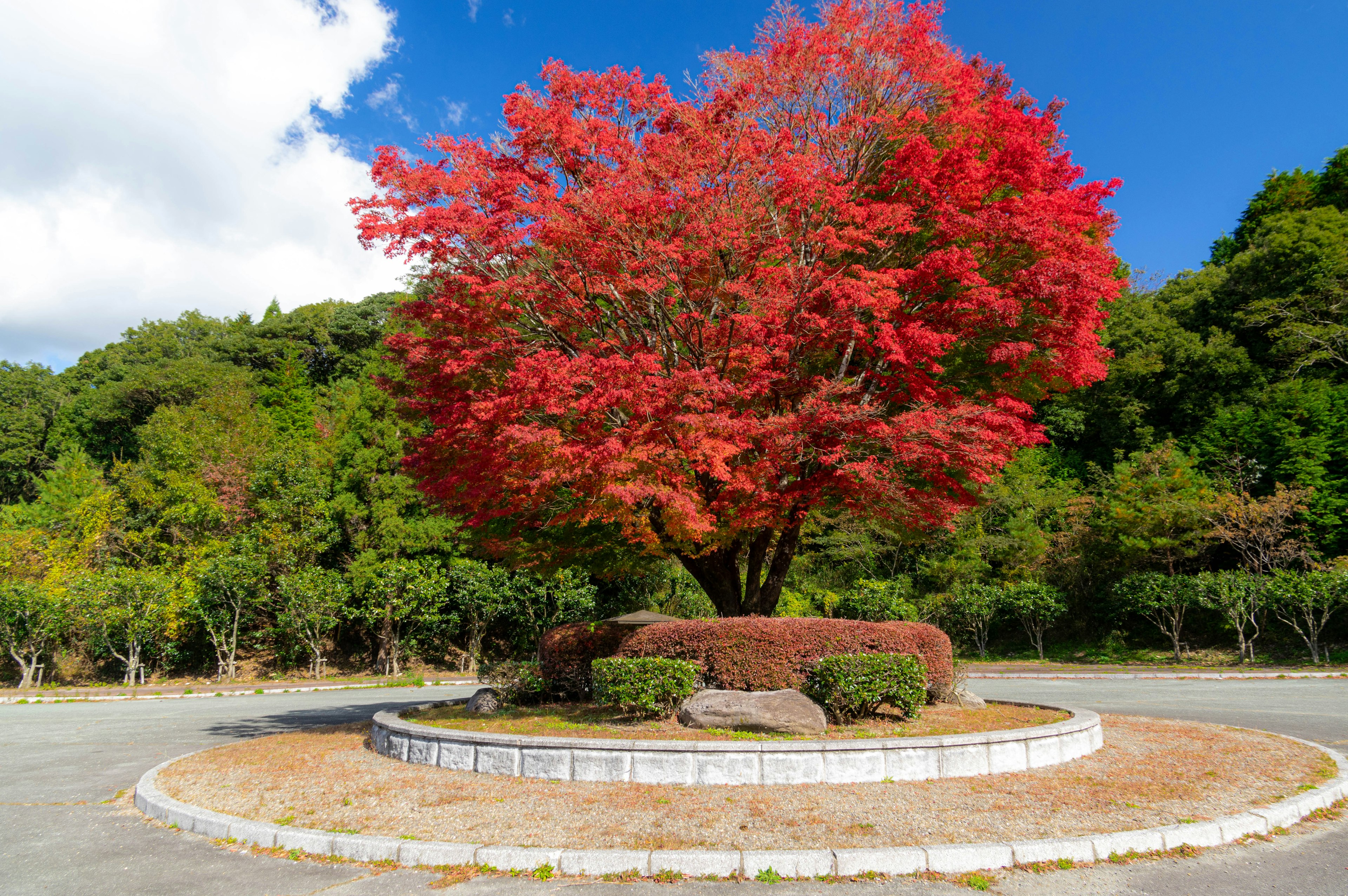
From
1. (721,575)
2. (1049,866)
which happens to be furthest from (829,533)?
(1049,866)

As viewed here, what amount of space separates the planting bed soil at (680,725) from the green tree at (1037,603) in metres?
14.9

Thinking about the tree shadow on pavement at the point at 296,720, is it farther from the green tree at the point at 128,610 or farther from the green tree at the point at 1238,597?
the green tree at the point at 1238,597

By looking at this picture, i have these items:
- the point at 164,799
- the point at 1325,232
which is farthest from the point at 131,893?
the point at 1325,232

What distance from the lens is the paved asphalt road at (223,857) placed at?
14.4 feet

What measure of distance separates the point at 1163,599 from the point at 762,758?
826 inches

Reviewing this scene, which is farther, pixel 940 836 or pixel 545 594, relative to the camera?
pixel 545 594

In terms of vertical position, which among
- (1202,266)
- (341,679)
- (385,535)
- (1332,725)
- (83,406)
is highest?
(1202,266)

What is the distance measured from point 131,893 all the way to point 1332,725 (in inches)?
533

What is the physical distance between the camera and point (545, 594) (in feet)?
78.0

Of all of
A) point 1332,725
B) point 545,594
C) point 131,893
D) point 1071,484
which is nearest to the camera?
point 131,893

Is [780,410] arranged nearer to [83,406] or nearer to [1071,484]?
[1071,484]

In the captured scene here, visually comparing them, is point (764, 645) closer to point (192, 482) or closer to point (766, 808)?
point (766, 808)

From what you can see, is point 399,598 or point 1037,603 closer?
point 399,598

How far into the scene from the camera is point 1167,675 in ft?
57.1
